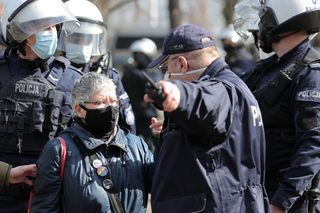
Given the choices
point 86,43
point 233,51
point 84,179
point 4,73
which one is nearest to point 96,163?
point 84,179

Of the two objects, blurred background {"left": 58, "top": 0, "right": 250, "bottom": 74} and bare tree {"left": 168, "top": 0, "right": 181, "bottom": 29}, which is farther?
blurred background {"left": 58, "top": 0, "right": 250, "bottom": 74}

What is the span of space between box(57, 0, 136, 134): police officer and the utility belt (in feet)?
4.25

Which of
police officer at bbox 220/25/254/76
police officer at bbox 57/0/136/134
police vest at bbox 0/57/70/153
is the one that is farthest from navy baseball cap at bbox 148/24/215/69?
police officer at bbox 220/25/254/76

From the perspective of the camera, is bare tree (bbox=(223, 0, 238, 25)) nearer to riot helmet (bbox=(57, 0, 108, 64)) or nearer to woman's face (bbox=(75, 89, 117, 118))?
riot helmet (bbox=(57, 0, 108, 64))

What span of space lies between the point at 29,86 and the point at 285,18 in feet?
6.62

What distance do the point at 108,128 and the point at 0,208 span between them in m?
1.06

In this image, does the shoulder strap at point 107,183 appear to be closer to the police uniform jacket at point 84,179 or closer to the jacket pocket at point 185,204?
the police uniform jacket at point 84,179

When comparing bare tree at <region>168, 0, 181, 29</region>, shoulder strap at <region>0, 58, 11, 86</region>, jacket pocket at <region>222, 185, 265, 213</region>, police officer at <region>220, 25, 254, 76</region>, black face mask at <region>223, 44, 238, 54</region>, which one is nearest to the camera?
jacket pocket at <region>222, 185, 265, 213</region>

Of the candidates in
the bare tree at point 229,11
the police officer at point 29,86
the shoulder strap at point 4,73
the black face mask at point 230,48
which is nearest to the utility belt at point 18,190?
the police officer at point 29,86

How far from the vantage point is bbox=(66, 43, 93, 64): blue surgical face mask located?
4020 mm

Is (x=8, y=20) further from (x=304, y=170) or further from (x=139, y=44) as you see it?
(x=139, y=44)

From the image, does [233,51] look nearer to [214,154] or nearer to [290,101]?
[290,101]

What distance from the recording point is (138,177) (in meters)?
2.66

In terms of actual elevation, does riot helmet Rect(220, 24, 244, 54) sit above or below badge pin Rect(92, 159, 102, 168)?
above
